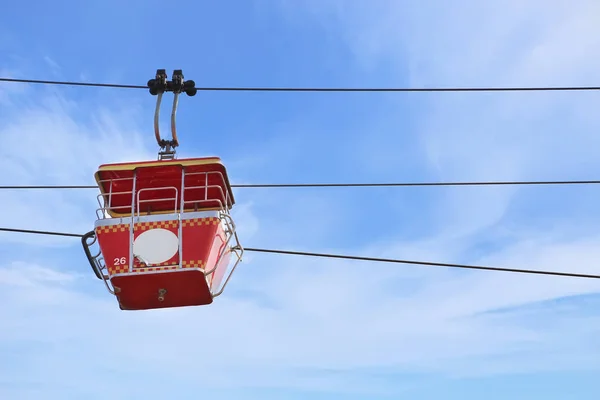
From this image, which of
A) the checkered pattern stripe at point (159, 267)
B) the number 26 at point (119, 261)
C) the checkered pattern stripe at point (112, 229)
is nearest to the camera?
the checkered pattern stripe at point (159, 267)

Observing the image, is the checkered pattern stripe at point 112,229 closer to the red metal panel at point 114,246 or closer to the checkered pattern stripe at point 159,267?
the red metal panel at point 114,246

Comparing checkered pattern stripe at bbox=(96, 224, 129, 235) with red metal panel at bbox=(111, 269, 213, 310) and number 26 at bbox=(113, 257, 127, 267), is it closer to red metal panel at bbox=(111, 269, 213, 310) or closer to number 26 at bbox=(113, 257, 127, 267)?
number 26 at bbox=(113, 257, 127, 267)

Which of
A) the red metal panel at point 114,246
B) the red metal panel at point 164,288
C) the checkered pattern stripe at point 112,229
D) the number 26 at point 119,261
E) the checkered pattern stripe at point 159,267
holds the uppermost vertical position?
Answer: the checkered pattern stripe at point 112,229

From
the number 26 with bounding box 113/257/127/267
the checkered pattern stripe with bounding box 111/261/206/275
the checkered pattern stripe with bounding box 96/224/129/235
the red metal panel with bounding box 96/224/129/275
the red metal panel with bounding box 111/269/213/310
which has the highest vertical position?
the checkered pattern stripe with bounding box 96/224/129/235

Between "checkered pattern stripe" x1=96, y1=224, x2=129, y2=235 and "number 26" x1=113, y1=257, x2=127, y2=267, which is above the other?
"checkered pattern stripe" x1=96, y1=224, x2=129, y2=235

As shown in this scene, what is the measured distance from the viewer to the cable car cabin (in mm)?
7637

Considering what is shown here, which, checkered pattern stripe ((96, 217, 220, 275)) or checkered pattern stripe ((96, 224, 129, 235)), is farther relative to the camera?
checkered pattern stripe ((96, 224, 129, 235))

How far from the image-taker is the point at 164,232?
7.76 m

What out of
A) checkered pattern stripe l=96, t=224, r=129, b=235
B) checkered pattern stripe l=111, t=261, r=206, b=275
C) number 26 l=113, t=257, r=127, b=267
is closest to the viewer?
checkered pattern stripe l=111, t=261, r=206, b=275

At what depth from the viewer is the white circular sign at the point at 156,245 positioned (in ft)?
25.1

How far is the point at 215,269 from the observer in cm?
780

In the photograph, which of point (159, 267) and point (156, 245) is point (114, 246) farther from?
point (159, 267)

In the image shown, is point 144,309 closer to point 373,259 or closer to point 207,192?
point 207,192

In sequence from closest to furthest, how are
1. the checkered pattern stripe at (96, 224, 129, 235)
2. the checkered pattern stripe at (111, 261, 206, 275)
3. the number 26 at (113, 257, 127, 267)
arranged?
the checkered pattern stripe at (111, 261, 206, 275) < the number 26 at (113, 257, 127, 267) < the checkered pattern stripe at (96, 224, 129, 235)
